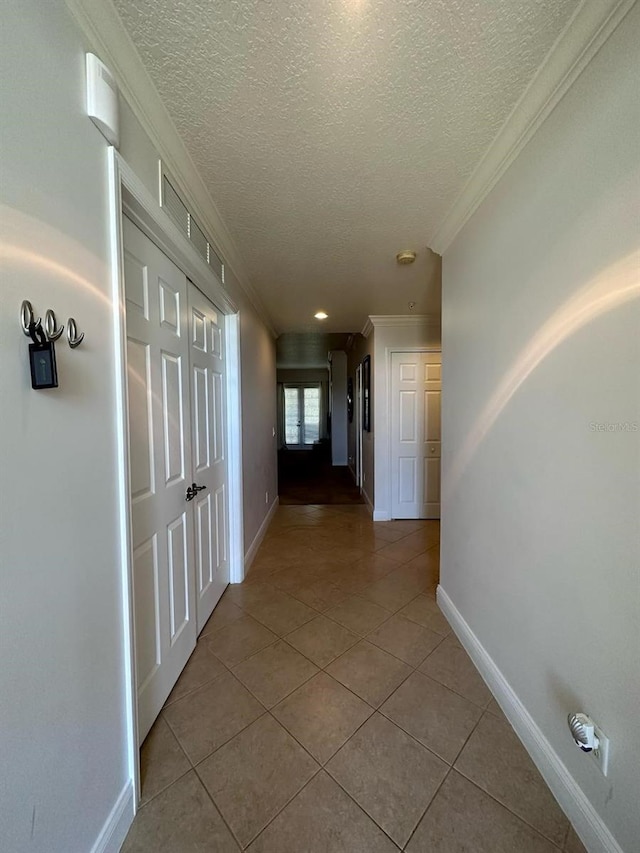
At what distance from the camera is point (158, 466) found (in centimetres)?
145

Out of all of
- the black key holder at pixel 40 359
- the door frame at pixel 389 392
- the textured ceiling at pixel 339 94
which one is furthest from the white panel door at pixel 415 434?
the black key holder at pixel 40 359

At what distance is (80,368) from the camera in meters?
0.88

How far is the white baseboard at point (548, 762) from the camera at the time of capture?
96 centimetres

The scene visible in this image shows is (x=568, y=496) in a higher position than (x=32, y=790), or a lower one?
higher

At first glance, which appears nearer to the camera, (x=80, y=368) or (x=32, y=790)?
(x=32, y=790)

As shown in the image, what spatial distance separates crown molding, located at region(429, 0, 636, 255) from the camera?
0.89 meters

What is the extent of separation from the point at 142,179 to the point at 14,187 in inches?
24.4

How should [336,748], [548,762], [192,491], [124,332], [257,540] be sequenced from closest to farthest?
[124,332] < [548,762] < [336,748] < [192,491] < [257,540]

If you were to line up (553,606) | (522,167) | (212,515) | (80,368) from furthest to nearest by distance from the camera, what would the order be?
(212,515)
(522,167)
(553,606)
(80,368)

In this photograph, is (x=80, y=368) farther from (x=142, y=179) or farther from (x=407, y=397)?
(x=407, y=397)

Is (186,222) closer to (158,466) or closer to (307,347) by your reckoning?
(158,466)

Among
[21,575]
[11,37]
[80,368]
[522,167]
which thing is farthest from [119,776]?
[522,167]

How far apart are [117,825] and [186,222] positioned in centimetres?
221

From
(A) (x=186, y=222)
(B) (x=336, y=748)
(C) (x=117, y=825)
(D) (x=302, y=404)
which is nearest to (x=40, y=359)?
(A) (x=186, y=222)
